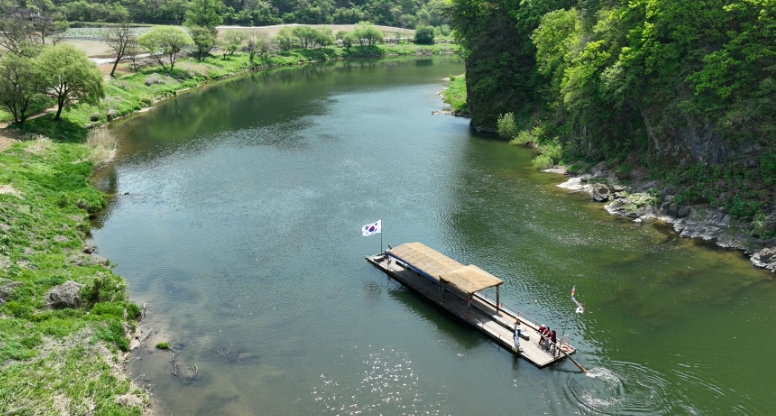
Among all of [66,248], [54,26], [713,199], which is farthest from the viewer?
[54,26]

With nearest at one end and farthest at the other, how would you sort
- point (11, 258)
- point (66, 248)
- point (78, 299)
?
point (78, 299) → point (11, 258) → point (66, 248)

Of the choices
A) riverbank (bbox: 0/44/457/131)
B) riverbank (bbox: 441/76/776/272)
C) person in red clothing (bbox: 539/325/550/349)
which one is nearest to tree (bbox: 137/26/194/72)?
riverbank (bbox: 0/44/457/131)

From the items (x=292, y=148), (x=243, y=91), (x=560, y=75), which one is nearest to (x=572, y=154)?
(x=560, y=75)

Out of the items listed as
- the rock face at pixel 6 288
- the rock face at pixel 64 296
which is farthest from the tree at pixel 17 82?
the rock face at pixel 64 296

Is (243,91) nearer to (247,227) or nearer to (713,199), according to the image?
(247,227)

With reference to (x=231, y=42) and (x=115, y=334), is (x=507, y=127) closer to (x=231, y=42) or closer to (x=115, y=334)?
(x=115, y=334)

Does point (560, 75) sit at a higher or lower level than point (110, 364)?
higher

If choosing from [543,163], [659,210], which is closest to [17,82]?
[543,163]

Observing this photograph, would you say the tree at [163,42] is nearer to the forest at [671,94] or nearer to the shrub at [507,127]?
the shrub at [507,127]
